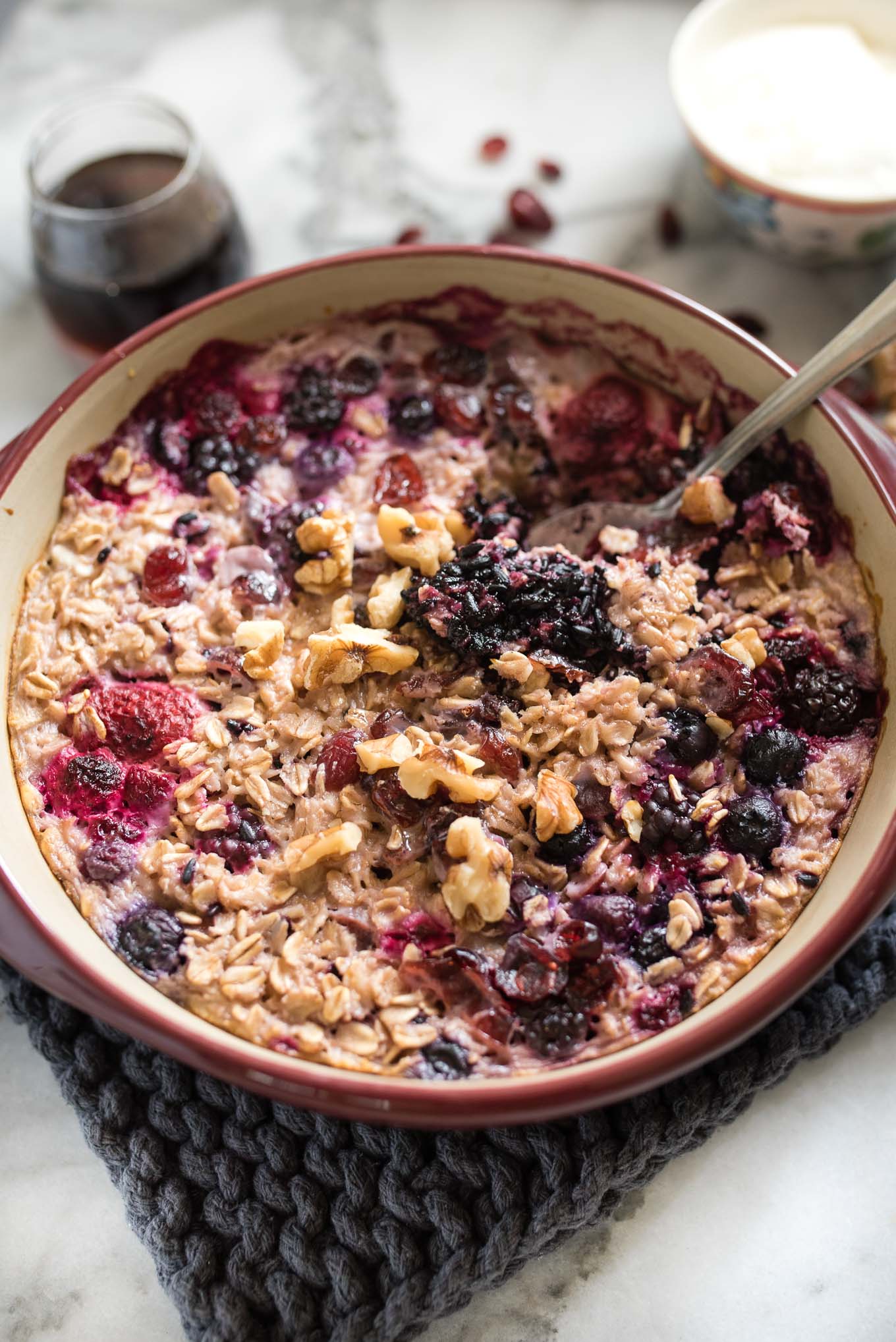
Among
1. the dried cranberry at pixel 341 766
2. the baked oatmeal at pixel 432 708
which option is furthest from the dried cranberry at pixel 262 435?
the dried cranberry at pixel 341 766

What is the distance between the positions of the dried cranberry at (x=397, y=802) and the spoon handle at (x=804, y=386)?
0.73 meters

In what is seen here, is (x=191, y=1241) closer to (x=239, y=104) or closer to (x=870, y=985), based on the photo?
(x=870, y=985)

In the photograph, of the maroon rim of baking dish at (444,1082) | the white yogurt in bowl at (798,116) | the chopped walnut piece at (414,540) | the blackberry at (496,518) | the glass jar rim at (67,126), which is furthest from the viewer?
the white yogurt in bowl at (798,116)

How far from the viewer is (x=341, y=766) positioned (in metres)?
1.95

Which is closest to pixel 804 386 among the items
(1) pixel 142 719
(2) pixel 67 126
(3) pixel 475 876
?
(3) pixel 475 876

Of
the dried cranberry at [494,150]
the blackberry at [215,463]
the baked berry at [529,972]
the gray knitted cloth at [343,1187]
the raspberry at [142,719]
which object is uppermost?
the dried cranberry at [494,150]

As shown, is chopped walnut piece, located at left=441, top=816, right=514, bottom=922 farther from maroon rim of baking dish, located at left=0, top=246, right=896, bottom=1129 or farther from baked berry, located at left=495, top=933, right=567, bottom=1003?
maroon rim of baking dish, located at left=0, top=246, right=896, bottom=1129

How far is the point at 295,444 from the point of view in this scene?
2293 millimetres

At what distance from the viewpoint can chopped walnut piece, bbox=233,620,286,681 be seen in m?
2.02

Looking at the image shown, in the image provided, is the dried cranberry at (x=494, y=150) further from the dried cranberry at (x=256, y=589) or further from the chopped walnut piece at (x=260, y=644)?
the chopped walnut piece at (x=260, y=644)

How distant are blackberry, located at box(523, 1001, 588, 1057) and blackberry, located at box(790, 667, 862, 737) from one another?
61 centimetres

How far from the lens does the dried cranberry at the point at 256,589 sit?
211 cm

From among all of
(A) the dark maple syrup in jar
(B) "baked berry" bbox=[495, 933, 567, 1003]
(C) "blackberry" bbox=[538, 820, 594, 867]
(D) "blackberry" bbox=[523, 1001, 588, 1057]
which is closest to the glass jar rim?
(A) the dark maple syrup in jar

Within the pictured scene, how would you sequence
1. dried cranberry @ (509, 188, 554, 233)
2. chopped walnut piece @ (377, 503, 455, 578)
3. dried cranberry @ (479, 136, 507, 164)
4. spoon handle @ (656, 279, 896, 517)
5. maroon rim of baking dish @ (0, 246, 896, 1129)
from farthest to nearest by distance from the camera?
dried cranberry @ (479, 136, 507, 164)
dried cranberry @ (509, 188, 554, 233)
chopped walnut piece @ (377, 503, 455, 578)
spoon handle @ (656, 279, 896, 517)
maroon rim of baking dish @ (0, 246, 896, 1129)
